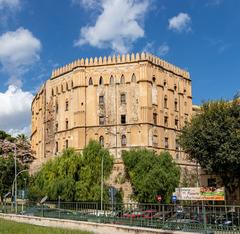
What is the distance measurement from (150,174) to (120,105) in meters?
15.6

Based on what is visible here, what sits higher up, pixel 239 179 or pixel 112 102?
pixel 112 102

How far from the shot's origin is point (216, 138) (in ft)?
125

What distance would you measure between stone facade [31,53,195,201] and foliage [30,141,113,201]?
185 inches

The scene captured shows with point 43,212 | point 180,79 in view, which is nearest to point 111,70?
point 180,79

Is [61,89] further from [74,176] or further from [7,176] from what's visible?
[74,176]

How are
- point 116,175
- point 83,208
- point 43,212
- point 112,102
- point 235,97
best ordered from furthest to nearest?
point 112,102, point 116,175, point 235,97, point 43,212, point 83,208

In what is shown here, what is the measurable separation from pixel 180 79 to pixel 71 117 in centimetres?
1925

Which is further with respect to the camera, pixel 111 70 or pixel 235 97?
pixel 111 70

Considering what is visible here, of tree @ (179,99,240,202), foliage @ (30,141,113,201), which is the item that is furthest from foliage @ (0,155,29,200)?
tree @ (179,99,240,202)

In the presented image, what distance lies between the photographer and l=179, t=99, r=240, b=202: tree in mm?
37812

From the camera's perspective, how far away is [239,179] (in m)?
42.7

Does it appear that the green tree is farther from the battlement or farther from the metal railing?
the metal railing

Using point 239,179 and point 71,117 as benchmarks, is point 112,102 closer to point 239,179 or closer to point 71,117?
point 71,117

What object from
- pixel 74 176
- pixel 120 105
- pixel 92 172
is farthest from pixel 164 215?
pixel 120 105
